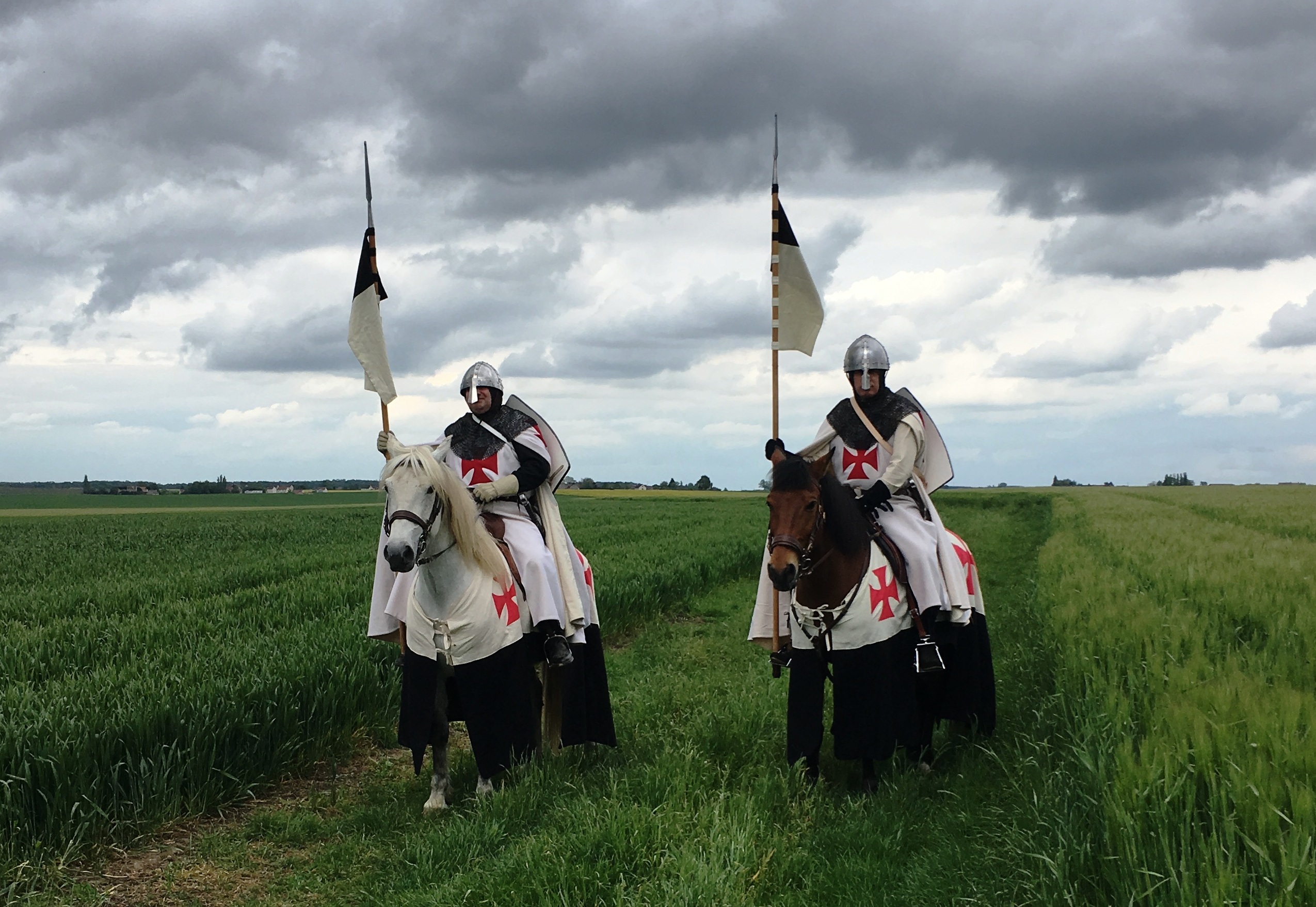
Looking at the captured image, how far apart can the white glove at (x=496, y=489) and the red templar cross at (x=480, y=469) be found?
0.25ft

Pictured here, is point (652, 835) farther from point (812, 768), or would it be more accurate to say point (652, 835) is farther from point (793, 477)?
point (793, 477)

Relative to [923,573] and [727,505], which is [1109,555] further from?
[727,505]

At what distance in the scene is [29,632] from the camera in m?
9.52

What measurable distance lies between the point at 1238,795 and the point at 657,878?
7.63 ft

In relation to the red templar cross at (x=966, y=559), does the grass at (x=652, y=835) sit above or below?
below

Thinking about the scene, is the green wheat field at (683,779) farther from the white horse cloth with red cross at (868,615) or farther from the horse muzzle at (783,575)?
the horse muzzle at (783,575)

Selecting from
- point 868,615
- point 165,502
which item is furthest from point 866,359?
point 165,502

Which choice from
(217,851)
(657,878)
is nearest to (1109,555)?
(657,878)

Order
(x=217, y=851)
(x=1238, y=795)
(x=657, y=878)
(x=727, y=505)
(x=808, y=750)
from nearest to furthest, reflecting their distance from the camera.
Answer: (x=1238, y=795), (x=657, y=878), (x=217, y=851), (x=808, y=750), (x=727, y=505)

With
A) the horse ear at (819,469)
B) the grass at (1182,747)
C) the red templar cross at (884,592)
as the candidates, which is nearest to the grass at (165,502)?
the grass at (1182,747)

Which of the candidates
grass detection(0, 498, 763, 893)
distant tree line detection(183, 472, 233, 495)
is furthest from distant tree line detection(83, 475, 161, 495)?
grass detection(0, 498, 763, 893)

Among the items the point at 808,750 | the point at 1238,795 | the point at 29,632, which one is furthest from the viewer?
the point at 29,632

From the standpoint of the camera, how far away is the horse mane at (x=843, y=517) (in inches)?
213

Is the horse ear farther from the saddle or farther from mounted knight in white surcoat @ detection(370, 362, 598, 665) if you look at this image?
the saddle
